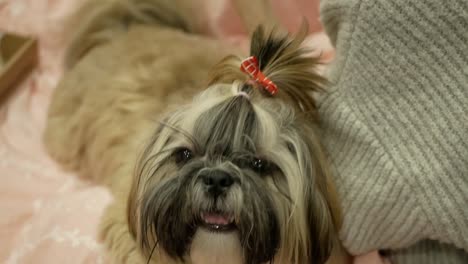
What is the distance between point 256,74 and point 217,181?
0.25 meters

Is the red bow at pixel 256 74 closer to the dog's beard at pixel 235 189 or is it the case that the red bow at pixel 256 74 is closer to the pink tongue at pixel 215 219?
the dog's beard at pixel 235 189

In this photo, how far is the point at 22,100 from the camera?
6.91 feet

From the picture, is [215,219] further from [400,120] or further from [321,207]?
[400,120]

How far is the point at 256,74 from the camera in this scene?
1159 millimetres

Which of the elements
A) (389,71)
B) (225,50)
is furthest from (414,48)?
(225,50)

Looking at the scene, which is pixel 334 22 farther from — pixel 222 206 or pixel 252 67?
pixel 222 206

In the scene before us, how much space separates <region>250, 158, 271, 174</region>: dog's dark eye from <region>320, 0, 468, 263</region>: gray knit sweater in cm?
20

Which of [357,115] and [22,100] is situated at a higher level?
[22,100]

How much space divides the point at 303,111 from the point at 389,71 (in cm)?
20

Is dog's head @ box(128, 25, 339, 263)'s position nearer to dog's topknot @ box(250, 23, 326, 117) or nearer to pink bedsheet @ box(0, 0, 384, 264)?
dog's topknot @ box(250, 23, 326, 117)

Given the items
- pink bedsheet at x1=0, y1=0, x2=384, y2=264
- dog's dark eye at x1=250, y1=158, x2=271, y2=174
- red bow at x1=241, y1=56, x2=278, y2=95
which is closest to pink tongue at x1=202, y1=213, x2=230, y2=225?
dog's dark eye at x1=250, y1=158, x2=271, y2=174

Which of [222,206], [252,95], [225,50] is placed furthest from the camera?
[225,50]

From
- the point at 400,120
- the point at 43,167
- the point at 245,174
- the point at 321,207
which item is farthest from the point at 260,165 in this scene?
the point at 43,167

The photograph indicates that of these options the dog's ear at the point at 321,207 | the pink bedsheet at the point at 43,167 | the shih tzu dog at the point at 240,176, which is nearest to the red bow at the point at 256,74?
the shih tzu dog at the point at 240,176
